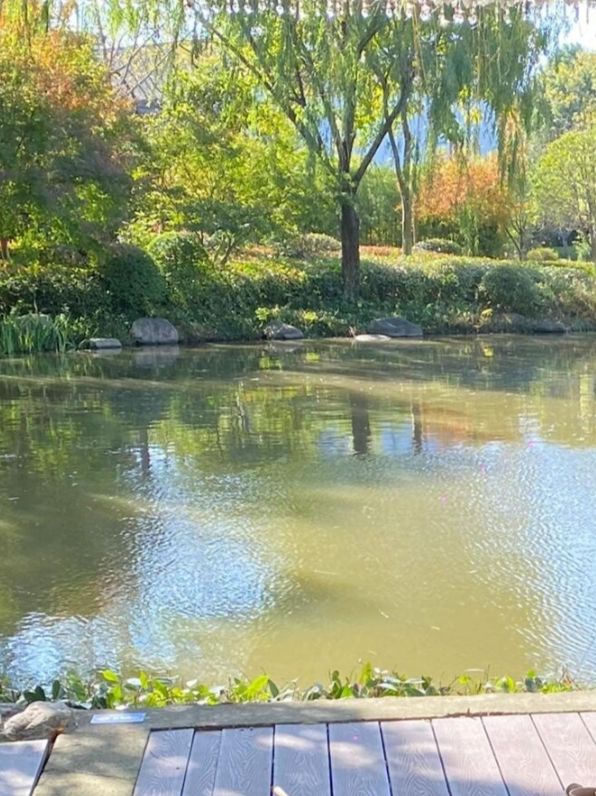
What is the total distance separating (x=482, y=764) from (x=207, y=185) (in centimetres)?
1390

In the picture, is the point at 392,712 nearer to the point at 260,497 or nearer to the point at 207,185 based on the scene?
the point at 260,497

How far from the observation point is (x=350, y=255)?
54.0ft

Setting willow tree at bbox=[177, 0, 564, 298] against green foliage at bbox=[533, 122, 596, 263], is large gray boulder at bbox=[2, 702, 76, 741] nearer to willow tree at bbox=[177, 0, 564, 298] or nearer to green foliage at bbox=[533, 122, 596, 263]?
willow tree at bbox=[177, 0, 564, 298]

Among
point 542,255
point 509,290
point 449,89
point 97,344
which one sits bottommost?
point 97,344

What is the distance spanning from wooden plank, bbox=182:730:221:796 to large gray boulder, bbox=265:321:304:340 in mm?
13113

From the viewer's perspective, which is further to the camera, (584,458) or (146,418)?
(146,418)

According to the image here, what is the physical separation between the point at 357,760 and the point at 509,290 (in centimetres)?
1564

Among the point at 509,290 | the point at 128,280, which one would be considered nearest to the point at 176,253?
the point at 128,280

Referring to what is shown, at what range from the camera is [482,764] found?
5.97 ft

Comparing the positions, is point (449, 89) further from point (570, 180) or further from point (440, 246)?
point (570, 180)

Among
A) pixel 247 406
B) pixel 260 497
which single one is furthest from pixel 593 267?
pixel 260 497

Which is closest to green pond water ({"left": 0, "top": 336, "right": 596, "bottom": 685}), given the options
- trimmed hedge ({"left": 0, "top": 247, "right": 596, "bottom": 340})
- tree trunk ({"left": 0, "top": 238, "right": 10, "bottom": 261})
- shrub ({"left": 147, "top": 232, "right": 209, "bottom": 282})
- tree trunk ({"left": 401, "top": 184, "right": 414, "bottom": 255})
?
trimmed hedge ({"left": 0, "top": 247, "right": 596, "bottom": 340})

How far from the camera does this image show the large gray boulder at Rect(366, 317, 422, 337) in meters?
15.7

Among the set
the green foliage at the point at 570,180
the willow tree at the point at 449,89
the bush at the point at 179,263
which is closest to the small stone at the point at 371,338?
the willow tree at the point at 449,89
